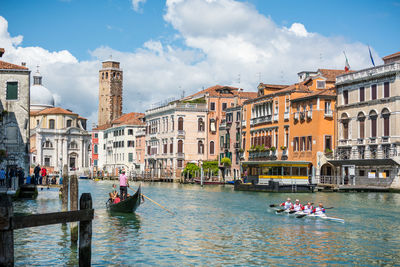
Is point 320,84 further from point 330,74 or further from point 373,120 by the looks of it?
point 373,120

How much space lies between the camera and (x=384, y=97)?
1645 inches

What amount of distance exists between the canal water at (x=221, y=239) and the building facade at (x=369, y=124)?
13600 mm

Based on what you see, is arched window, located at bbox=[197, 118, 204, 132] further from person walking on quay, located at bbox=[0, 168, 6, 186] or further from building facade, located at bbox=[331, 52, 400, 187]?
person walking on quay, located at bbox=[0, 168, 6, 186]

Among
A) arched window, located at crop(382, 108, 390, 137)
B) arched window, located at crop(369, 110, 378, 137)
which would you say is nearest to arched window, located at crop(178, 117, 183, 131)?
arched window, located at crop(369, 110, 378, 137)

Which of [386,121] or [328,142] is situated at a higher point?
[386,121]

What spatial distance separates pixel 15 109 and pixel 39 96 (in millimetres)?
63077

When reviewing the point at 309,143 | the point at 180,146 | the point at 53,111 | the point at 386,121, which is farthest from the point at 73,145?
the point at 386,121

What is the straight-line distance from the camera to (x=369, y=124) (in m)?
43.2

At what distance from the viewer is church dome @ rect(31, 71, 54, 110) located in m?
99.4

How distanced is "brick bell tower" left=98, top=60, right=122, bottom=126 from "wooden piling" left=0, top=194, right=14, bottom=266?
330 ft

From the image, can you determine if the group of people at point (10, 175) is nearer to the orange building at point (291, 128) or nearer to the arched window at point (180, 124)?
the orange building at point (291, 128)

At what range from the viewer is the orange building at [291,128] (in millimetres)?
45297

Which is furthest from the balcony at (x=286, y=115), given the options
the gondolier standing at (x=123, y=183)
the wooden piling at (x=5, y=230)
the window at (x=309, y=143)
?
the wooden piling at (x=5, y=230)

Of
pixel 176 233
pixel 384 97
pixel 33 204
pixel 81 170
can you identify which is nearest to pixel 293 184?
pixel 384 97
